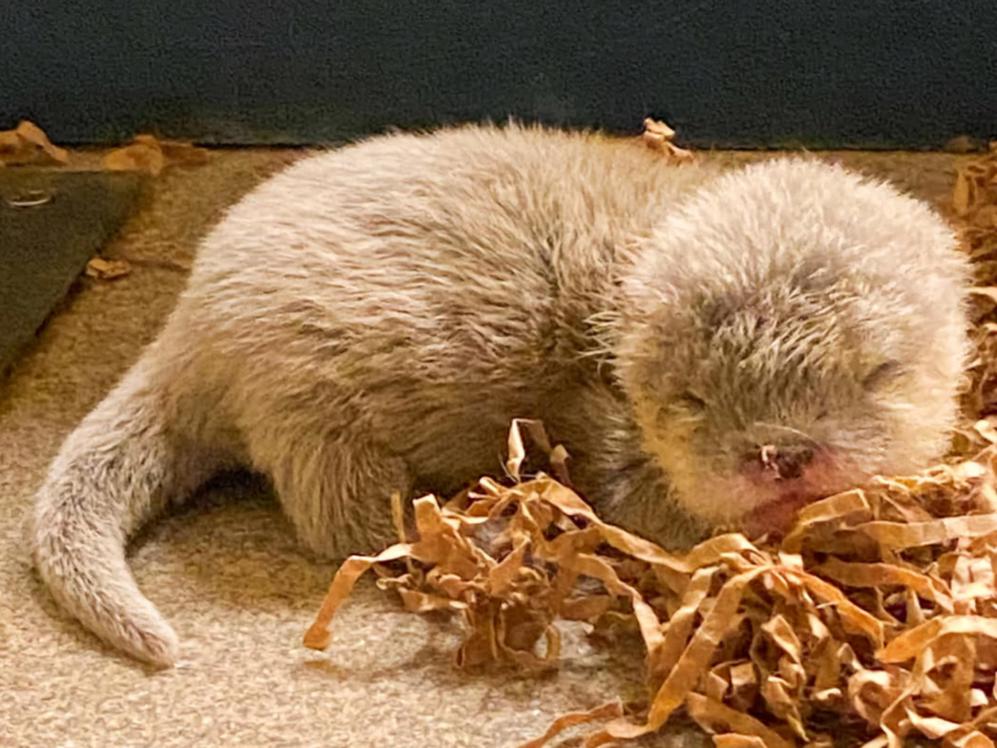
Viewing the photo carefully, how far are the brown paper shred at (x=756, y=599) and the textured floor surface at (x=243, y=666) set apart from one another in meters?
0.03

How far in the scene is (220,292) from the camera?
1.53m

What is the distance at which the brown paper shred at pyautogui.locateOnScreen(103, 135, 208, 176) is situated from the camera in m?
2.35

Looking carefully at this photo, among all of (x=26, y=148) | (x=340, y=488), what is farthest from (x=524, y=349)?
(x=26, y=148)

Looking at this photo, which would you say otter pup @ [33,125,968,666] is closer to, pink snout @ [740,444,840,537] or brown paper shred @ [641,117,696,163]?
pink snout @ [740,444,840,537]

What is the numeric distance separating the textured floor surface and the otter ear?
1.01 feet

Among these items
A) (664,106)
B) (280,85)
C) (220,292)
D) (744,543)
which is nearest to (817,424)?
(744,543)

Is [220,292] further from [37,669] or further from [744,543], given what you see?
[744,543]

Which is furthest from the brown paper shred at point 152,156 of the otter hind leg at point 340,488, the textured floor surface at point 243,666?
the otter hind leg at point 340,488

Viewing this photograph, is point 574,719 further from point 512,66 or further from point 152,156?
point 152,156

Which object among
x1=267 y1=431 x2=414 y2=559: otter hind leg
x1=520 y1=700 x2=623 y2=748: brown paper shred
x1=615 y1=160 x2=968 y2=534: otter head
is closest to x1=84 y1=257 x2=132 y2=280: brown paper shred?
x1=267 y1=431 x2=414 y2=559: otter hind leg

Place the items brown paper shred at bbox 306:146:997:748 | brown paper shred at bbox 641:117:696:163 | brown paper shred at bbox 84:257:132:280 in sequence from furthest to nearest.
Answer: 1. brown paper shred at bbox 84:257:132:280
2. brown paper shred at bbox 641:117:696:163
3. brown paper shred at bbox 306:146:997:748

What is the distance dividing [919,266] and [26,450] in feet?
3.13

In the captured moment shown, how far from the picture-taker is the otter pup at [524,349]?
132 centimetres

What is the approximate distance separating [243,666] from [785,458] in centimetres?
50
